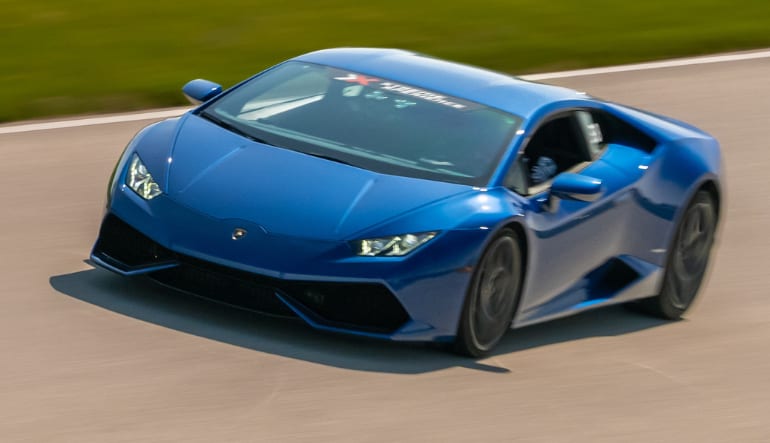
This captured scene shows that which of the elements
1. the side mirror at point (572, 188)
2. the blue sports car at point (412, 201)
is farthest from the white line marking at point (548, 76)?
the side mirror at point (572, 188)

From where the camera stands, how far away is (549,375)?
6613 mm

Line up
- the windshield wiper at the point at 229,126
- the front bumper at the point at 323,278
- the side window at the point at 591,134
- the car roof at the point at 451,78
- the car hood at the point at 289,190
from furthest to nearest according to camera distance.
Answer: the side window at the point at 591,134 → the car roof at the point at 451,78 → the windshield wiper at the point at 229,126 → the car hood at the point at 289,190 → the front bumper at the point at 323,278

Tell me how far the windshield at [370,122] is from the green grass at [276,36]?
3.61m

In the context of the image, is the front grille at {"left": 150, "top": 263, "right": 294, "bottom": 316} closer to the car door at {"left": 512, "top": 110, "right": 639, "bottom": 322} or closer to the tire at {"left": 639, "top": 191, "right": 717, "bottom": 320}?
the car door at {"left": 512, "top": 110, "right": 639, "bottom": 322}

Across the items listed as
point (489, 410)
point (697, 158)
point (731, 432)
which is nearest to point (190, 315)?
point (489, 410)

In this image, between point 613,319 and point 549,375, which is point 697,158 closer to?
point 613,319

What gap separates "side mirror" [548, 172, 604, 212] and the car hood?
0.51 m

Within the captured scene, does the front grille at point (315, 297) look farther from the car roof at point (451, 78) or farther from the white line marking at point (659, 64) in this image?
the white line marking at point (659, 64)

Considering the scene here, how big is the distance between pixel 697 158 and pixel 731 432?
223 cm

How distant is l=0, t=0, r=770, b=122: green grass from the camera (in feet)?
37.5

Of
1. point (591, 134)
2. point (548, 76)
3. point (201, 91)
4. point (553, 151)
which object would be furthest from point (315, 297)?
point (548, 76)

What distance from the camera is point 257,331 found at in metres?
6.49

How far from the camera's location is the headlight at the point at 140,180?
6.64 m

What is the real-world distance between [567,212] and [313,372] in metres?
1.55
